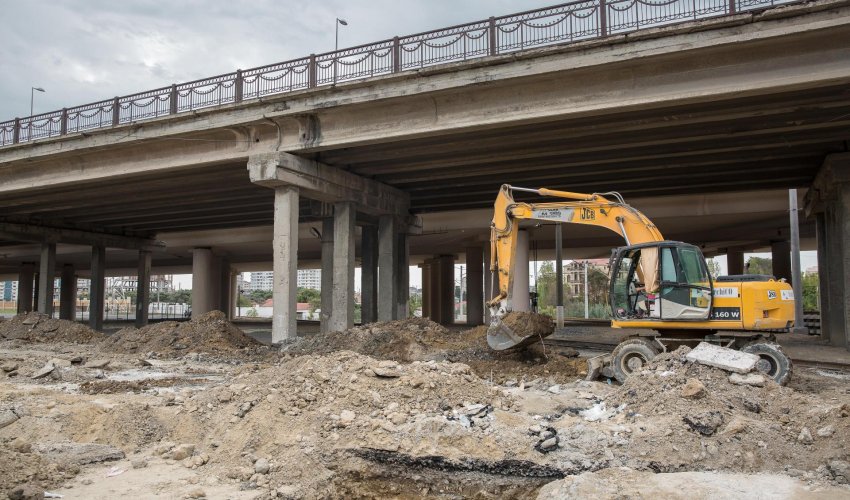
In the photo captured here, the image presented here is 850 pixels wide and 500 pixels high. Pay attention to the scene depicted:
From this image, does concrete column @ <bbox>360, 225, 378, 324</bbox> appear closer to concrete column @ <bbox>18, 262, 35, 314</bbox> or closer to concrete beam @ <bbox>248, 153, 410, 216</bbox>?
concrete beam @ <bbox>248, 153, 410, 216</bbox>

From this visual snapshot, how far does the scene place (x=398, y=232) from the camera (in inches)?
998

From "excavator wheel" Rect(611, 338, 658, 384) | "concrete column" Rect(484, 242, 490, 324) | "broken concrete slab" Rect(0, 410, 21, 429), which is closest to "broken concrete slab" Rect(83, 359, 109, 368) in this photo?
"broken concrete slab" Rect(0, 410, 21, 429)

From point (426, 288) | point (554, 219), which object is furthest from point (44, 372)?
point (426, 288)

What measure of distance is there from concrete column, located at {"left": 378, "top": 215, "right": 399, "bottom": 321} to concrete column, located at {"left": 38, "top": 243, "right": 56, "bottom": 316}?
887 inches

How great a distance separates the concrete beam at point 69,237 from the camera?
33.8 metres

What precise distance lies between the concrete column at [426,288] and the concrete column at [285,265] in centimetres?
2603

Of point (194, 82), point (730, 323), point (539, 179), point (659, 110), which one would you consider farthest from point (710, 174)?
point (194, 82)

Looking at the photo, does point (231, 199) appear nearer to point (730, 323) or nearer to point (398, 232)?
point (398, 232)

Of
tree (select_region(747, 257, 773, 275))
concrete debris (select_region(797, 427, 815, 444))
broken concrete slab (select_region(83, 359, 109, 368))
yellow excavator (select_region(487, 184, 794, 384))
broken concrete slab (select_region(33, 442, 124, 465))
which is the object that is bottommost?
broken concrete slab (select_region(33, 442, 124, 465))

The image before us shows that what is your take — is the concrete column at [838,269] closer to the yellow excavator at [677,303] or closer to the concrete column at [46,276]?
the yellow excavator at [677,303]

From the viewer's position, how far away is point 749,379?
28.1ft

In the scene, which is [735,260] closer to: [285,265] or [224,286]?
[285,265]

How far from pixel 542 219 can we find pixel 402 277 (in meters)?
13.1

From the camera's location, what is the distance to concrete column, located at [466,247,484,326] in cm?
3972
